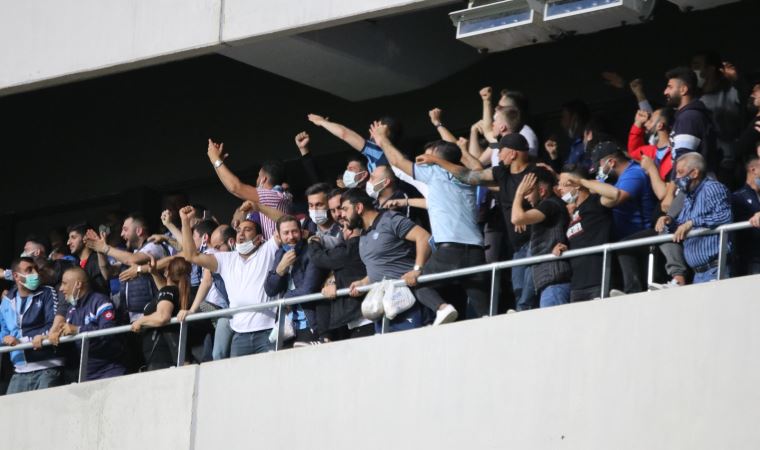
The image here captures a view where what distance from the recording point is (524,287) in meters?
12.1

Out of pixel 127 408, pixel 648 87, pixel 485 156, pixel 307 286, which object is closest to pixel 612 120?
pixel 648 87

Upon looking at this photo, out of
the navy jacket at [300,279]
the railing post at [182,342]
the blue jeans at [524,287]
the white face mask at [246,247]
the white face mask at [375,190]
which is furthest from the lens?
the white face mask at [246,247]

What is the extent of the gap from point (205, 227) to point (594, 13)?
391cm

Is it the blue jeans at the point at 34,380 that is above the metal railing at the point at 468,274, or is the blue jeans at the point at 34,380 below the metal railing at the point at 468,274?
below

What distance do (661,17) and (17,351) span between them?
6442 millimetres

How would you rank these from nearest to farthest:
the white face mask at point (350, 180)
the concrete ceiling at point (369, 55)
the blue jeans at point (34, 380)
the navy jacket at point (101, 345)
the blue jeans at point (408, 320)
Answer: the blue jeans at point (408, 320) → the white face mask at point (350, 180) → the navy jacket at point (101, 345) → the blue jeans at point (34, 380) → the concrete ceiling at point (369, 55)

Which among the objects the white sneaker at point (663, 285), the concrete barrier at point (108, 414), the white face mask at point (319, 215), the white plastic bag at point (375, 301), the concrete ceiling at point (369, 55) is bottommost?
the concrete barrier at point (108, 414)

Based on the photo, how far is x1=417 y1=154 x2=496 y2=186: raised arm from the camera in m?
12.4

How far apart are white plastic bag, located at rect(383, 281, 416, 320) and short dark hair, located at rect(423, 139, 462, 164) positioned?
102cm

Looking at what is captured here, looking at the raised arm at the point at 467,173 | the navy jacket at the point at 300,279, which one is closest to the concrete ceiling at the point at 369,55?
the navy jacket at the point at 300,279

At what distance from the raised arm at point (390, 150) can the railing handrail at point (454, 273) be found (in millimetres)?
1056

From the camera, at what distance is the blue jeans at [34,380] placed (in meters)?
14.5

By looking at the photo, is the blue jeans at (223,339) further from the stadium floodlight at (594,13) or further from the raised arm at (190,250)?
the stadium floodlight at (594,13)

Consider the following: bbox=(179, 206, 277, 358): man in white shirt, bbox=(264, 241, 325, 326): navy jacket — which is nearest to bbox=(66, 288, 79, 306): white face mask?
bbox=(179, 206, 277, 358): man in white shirt
